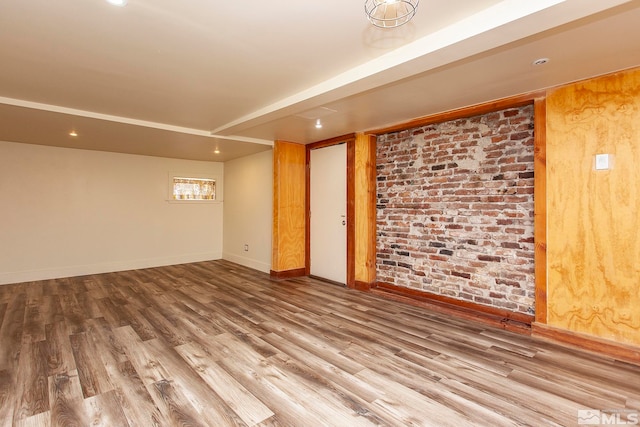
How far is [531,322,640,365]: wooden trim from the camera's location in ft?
7.68

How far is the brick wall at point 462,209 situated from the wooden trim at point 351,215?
1.17 feet

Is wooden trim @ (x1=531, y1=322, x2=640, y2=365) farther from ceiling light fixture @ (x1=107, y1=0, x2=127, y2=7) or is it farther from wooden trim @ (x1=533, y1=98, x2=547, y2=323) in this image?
ceiling light fixture @ (x1=107, y1=0, x2=127, y2=7)

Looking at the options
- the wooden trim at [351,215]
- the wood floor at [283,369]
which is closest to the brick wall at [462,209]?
the wooden trim at [351,215]

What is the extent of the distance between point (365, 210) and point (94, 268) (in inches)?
185

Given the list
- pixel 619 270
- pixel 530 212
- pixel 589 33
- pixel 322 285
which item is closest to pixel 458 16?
pixel 589 33

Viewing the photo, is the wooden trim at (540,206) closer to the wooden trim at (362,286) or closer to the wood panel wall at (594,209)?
the wood panel wall at (594,209)

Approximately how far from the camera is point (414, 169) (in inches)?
153

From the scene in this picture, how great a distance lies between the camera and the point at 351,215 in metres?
4.45

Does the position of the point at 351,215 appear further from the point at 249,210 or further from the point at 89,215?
the point at 89,215

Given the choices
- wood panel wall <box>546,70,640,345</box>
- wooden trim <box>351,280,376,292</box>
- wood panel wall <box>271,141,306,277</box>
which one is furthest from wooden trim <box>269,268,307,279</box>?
wood panel wall <box>546,70,640,345</box>

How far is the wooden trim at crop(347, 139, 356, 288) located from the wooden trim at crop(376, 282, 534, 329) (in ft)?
1.61

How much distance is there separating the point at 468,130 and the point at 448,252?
136 cm

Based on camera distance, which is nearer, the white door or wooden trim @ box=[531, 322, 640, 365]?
wooden trim @ box=[531, 322, 640, 365]

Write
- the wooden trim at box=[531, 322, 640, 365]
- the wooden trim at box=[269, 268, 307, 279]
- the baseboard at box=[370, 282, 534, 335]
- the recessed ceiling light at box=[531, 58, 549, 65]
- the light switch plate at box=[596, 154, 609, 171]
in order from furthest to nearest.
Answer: the wooden trim at box=[269, 268, 307, 279], the baseboard at box=[370, 282, 534, 335], the light switch plate at box=[596, 154, 609, 171], the wooden trim at box=[531, 322, 640, 365], the recessed ceiling light at box=[531, 58, 549, 65]
